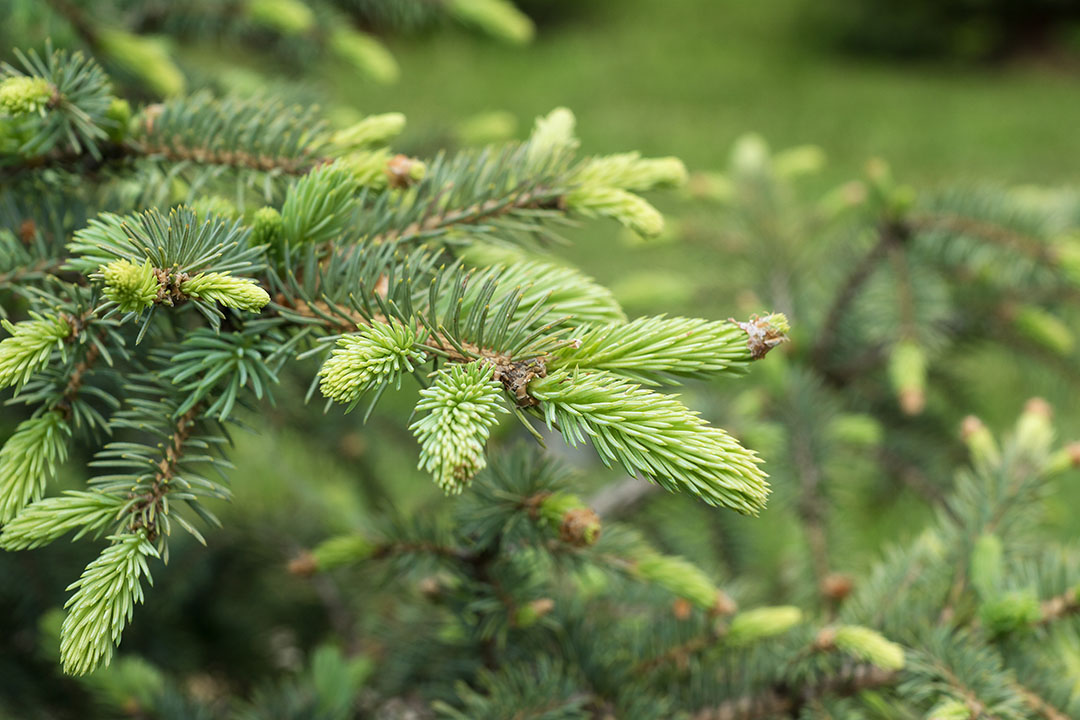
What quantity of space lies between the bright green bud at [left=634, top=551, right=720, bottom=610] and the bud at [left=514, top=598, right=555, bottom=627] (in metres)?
0.11

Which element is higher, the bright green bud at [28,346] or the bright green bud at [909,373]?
the bright green bud at [909,373]

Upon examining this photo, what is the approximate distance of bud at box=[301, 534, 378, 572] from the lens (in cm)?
91

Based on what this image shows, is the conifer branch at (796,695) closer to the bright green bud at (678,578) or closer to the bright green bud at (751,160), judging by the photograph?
the bright green bud at (678,578)

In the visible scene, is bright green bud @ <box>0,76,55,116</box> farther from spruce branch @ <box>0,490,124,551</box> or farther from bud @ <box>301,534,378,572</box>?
bud @ <box>301,534,378,572</box>

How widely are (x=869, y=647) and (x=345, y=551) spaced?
1.79 feet

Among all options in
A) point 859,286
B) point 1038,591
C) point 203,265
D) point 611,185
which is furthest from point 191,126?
point 859,286

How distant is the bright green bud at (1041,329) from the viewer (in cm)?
154

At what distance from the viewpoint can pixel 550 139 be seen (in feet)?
2.83

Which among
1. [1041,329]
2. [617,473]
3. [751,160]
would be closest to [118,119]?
[617,473]

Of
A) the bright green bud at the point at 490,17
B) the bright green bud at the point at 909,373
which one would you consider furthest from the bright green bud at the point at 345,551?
the bright green bud at the point at 490,17

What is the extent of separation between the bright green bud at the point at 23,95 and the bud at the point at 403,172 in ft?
0.96

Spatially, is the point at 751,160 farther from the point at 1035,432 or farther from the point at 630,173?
the point at 630,173

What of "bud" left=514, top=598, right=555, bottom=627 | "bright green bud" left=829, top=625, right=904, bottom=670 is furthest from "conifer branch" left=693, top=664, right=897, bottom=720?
"bud" left=514, top=598, right=555, bottom=627

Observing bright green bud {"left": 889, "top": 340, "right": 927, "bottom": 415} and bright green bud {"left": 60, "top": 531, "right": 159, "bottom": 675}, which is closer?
bright green bud {"left": 60, "top": 531, "right": 159, "bottom": 675}
